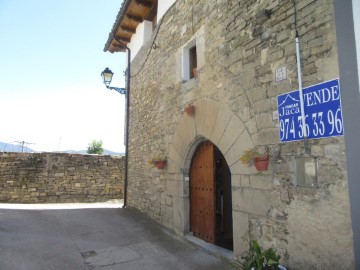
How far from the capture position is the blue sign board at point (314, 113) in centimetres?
273

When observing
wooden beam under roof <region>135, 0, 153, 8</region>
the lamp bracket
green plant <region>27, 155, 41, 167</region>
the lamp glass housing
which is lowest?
green plant <region>27, 155, 41, 167</region>

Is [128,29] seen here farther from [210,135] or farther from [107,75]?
[210,135]

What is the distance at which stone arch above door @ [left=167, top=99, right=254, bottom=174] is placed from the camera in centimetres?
385

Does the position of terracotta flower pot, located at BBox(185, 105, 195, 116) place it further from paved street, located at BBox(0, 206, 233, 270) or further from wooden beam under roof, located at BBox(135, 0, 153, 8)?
wooden beam under roof, located at BBox(135, 0, 153, 8)

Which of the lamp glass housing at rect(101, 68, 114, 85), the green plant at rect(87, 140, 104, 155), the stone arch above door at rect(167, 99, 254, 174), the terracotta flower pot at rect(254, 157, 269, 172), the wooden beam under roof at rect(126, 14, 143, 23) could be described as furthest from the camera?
the green plant at rect(87, 140, 104, 155)

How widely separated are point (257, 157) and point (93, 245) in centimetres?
308

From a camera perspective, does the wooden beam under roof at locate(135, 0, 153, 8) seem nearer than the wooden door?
No

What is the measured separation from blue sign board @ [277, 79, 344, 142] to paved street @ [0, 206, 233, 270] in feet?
6.30

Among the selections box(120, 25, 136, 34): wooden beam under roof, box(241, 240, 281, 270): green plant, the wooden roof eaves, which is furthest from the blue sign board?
box(120, 25, 136, 34): wooden beam under roof

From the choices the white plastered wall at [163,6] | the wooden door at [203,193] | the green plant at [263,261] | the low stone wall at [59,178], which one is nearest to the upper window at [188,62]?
the white plastered wall at [163,6]

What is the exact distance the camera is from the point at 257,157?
3408 millimetres

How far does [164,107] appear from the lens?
6141 mm

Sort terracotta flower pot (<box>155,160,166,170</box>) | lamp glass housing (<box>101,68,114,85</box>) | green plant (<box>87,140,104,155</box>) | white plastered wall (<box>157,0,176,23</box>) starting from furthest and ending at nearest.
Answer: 1. green plant (<box>87,140,104,155</box>)
2. lamp glass housing (<box>101,68,114,85</box>)
3. white plastered wall (<box>157,0,176,23</box>)
4. terracotta flower pot (<box>155,160,166,170</box>)

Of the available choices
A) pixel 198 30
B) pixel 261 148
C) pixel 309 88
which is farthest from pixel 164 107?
pixel 309 88
